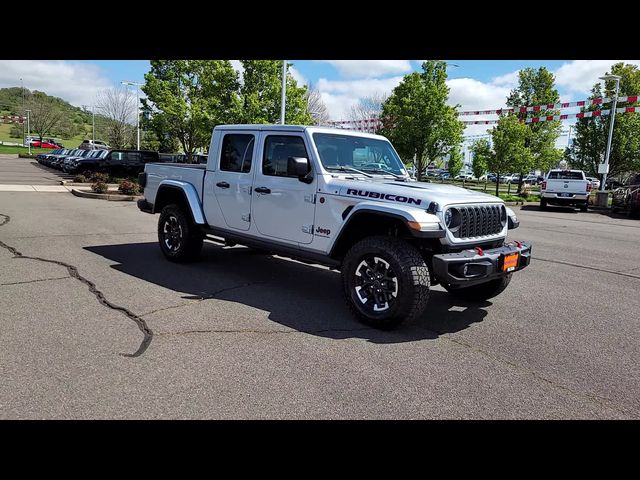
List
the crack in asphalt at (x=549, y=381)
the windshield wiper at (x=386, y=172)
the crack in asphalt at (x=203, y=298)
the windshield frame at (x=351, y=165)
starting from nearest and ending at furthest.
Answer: the crack in asphalt at (x=549, y=381) < the crack in asphalt at (x=203, y=298) < the windshield frame at (x=351, y=165) < the windshield wiper at (x=386, y=172)

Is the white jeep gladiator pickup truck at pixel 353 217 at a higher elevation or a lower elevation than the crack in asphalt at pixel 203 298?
higher

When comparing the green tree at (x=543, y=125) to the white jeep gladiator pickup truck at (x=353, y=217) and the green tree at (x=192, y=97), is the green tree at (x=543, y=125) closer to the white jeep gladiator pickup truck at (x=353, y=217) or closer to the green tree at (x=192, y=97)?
the green tree at (x=192, y=97)

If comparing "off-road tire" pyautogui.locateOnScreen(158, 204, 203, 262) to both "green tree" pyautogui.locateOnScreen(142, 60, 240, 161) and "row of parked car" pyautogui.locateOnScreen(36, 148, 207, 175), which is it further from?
"row of parked car" pyautogui.locateOnScreen(36, 148, 207, 175)

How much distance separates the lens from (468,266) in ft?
14.6

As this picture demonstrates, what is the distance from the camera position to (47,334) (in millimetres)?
4152

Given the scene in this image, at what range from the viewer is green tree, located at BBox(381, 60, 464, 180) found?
76.9 ft

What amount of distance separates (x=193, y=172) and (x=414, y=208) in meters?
3.67

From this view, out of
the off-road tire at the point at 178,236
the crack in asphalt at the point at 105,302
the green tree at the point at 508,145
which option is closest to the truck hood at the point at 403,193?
the crack in asphalt at the point at 105,302

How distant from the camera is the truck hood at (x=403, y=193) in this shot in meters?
4.57

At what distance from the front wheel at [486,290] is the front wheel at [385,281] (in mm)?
1187

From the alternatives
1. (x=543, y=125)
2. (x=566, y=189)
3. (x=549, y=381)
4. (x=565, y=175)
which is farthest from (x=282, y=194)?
(x=543, y=125)
